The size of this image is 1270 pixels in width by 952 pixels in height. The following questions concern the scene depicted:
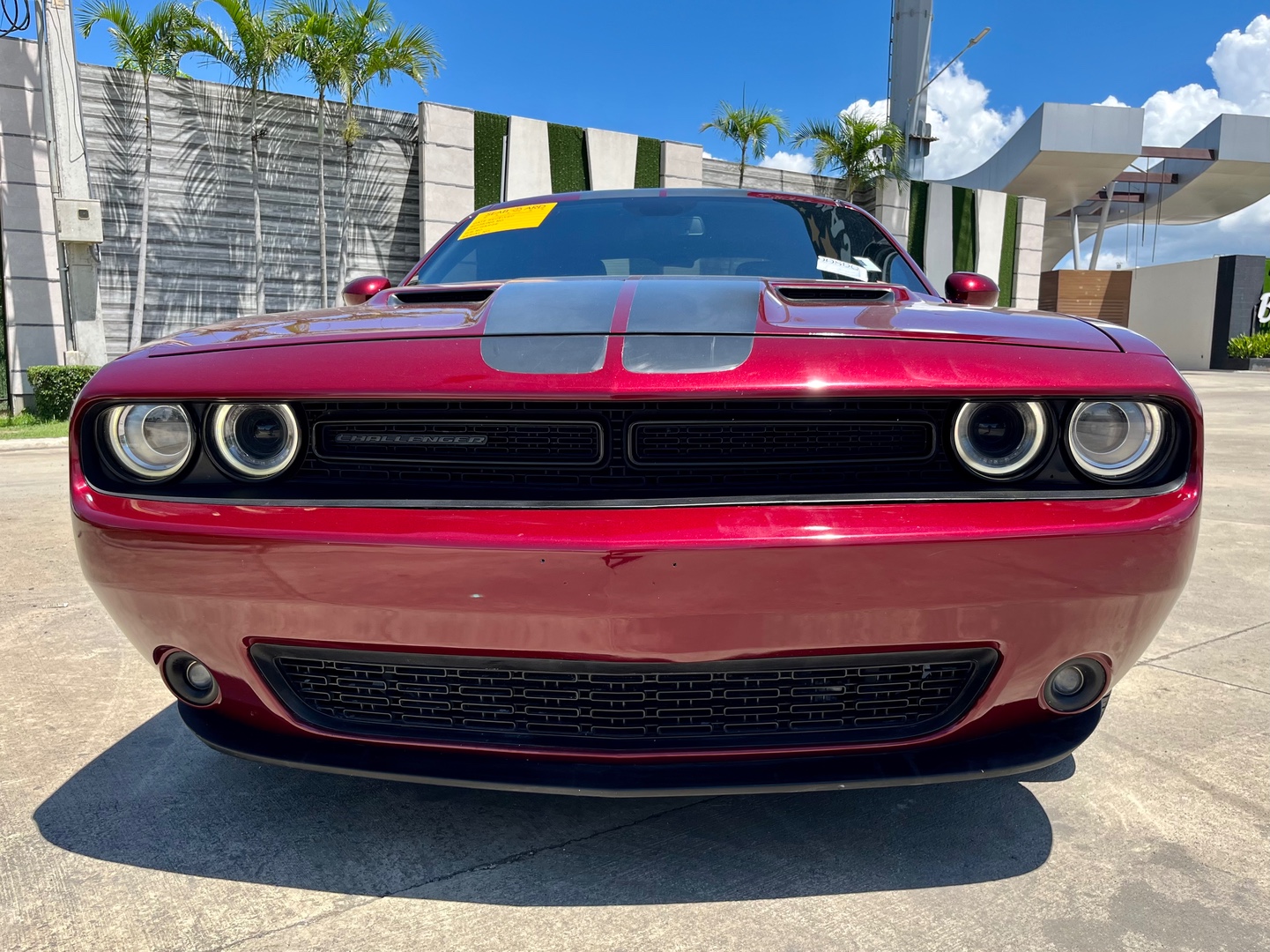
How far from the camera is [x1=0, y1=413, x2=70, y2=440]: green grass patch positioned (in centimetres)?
979

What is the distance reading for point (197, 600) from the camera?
1457 millimetres

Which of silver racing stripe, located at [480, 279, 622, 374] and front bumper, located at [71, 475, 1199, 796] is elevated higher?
silver racing stripe, located at [480, 279, 622, 374]

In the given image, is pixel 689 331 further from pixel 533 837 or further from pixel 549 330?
pixel 533 837

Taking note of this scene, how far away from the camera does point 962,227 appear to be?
883 inches

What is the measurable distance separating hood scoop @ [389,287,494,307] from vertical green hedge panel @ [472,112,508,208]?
14102 millimetres

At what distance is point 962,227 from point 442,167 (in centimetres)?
1360

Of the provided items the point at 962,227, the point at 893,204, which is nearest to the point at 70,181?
the point at 893,204

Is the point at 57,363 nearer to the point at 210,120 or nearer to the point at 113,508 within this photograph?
the point at 210,120

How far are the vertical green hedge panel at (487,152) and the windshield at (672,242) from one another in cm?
1340

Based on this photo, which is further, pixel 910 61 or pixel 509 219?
pixel 910 61

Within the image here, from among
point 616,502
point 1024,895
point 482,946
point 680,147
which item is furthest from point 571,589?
point 680,147

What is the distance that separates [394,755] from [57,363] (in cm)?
1369

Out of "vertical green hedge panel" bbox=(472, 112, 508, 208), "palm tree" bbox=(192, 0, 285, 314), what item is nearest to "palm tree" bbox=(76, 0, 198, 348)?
"palm tree" bbox=(192, 0, 285, 314)

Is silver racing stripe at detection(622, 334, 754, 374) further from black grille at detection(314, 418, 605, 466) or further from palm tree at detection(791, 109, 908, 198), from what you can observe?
palm tree at detection(791, 109, 908, 198)
